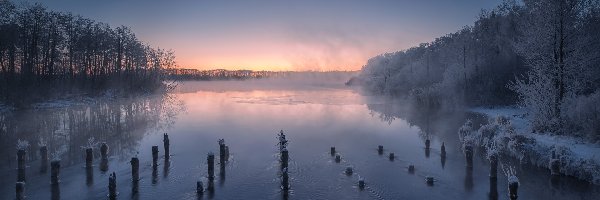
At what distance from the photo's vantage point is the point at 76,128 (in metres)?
40.1

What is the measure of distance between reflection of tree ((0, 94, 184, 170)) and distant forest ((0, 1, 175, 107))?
18.0 feet

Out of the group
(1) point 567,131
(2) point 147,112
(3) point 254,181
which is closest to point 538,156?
(1) point 567,131

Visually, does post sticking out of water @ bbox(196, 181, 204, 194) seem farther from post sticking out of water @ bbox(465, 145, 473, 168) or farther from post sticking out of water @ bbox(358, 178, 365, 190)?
post sticking out of water @ bbox(465, 145, 473, 168)

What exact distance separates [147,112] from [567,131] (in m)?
51.3

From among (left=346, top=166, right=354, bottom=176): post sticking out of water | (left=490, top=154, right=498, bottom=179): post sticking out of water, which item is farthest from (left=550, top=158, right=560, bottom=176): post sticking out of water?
(left=346, top=166, right=354, bottom=176): post sticking out of water

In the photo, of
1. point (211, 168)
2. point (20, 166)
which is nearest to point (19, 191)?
point (20, 166)

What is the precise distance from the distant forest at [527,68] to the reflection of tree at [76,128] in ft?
104

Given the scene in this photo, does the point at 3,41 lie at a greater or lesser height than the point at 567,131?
greater

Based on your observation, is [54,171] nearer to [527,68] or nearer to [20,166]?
[20,166]

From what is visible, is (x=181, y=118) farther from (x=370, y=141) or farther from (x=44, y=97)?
(x=370, y=141)

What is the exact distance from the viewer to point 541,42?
101ft

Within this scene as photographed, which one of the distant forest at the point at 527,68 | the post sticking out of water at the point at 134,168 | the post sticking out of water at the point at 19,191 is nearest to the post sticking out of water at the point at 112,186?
the post sticking out of water at the point at 134,168

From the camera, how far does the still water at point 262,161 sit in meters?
20.4

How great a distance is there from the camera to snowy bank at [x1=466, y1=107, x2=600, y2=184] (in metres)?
21.2
